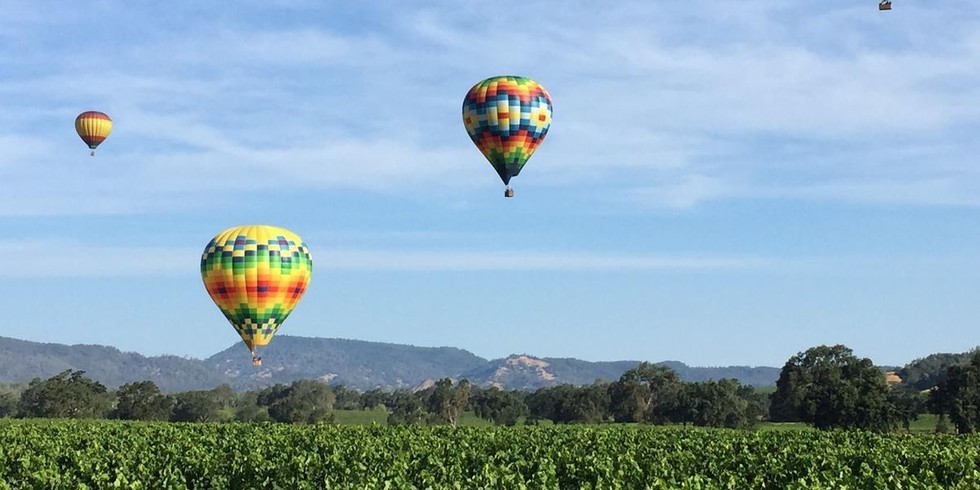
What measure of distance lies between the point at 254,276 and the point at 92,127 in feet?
147

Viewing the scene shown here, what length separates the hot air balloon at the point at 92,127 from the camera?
102 meters

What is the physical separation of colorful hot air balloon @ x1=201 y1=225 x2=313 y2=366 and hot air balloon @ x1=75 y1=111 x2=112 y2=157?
40.0 metres

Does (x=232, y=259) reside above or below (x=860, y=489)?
above

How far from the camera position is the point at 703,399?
14225 cm

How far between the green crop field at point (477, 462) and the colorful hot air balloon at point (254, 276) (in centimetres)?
902

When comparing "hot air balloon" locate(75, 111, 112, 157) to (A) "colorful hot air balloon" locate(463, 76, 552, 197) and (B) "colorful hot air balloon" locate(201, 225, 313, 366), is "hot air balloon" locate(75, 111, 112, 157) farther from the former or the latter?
(A) "colorful hot air balloon" locate(463, 76, 552, 197)

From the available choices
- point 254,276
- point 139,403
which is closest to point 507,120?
point 254,276

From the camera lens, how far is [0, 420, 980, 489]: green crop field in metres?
34.6

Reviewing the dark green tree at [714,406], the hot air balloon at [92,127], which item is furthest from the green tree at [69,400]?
the dark green tree at [714,406]

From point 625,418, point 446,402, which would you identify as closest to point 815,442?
Answer: point 625,418

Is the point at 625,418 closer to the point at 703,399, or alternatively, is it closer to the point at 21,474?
the point at 703,399

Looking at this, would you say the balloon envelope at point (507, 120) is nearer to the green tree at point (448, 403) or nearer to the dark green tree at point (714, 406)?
the dark green tree at point (714, 406)

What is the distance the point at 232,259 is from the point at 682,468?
35001mm

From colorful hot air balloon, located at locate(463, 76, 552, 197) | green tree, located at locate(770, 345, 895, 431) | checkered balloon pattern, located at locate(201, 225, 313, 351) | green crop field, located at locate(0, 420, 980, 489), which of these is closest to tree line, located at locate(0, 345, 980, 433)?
green tree, located at locate(770, 345, 895, 431)
